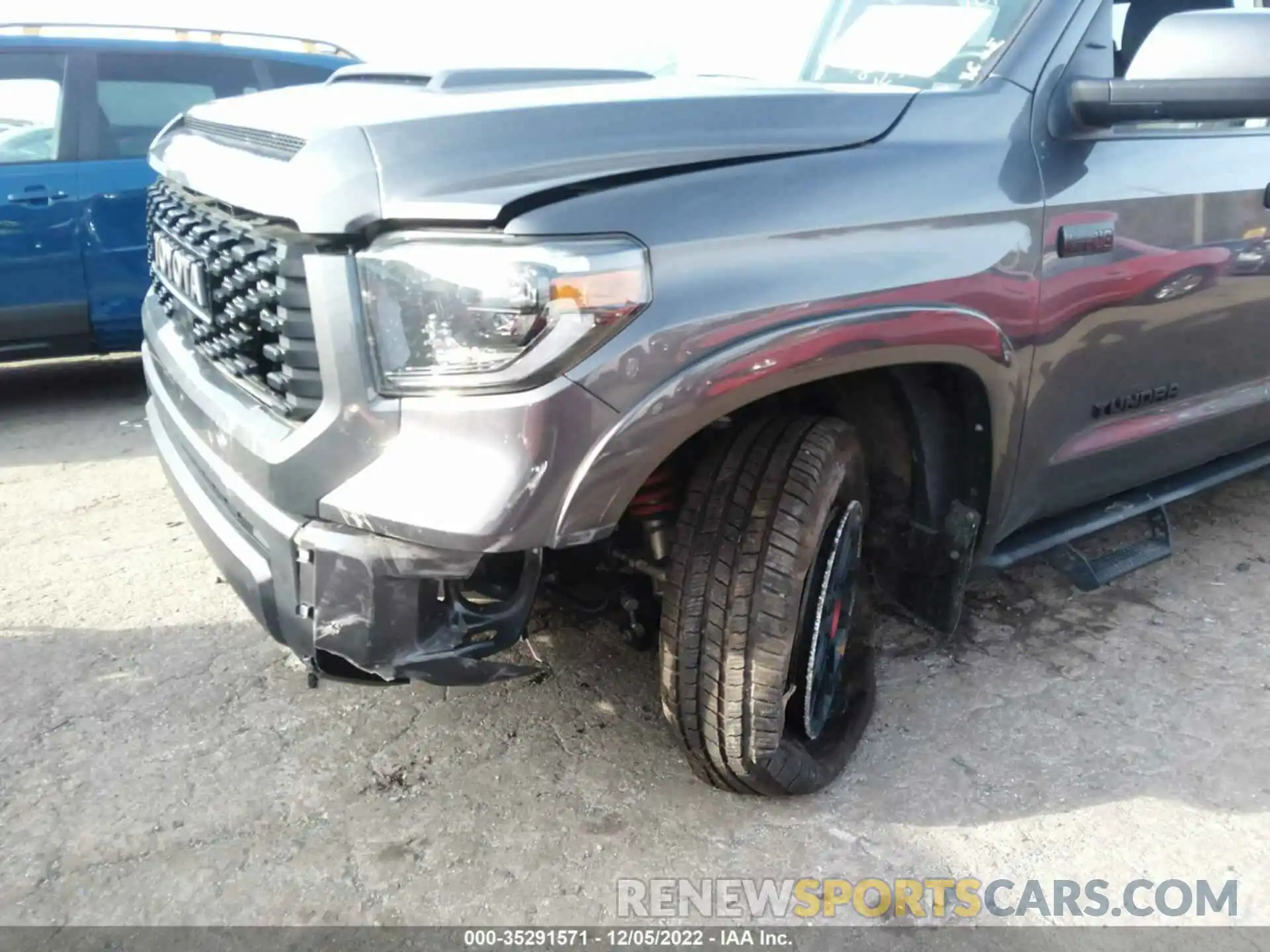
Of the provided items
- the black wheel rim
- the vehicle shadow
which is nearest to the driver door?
the black wheel rim

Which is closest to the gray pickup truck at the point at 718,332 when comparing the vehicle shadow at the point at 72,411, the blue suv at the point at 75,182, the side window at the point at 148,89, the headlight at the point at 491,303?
the headlight at the point at 491,303

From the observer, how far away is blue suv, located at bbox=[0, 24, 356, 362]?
477 centimetres

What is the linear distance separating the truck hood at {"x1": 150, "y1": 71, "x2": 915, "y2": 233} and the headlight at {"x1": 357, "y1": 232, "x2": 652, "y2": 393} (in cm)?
6

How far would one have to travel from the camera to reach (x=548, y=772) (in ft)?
7.68

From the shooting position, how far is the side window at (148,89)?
196 inches

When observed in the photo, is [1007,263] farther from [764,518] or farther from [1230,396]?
[1230,396]

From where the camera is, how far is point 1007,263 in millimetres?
2092

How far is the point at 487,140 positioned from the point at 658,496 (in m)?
0.76

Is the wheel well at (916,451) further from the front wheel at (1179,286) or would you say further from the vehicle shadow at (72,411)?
the vehicle shadow at (72,411)

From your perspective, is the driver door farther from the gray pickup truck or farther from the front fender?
the front fender

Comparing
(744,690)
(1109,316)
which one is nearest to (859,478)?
(744,690)

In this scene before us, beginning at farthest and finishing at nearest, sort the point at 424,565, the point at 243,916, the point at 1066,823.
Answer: the point at 1066,823
the point at 243,916
the point at 424,565

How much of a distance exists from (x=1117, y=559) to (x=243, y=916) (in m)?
2.26

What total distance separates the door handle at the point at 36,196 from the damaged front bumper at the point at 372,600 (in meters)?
3.67
